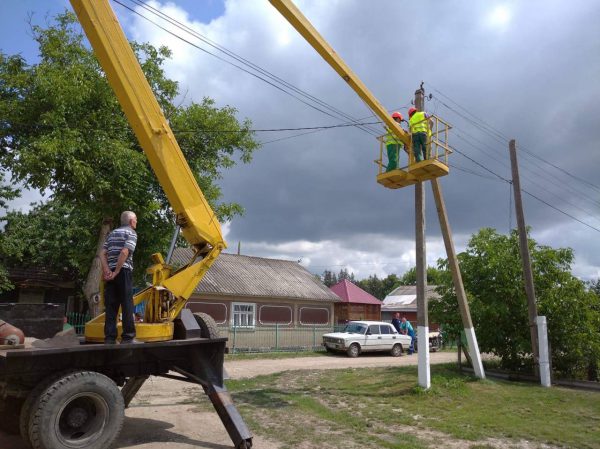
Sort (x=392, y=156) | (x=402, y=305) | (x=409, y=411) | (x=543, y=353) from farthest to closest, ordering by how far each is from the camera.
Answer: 1. (x=402, y=305)
2. (x=543, y=353)
3. (x=392, y=156)
4. (x=409, y=411)

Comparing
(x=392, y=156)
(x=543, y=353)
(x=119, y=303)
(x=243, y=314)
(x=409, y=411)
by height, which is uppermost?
(x=392, y=156)

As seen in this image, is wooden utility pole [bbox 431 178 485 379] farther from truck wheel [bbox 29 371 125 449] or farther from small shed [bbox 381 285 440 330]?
small shed [bbox 381 285 440 330]

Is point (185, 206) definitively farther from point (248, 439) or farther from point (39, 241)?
point (39, 241)

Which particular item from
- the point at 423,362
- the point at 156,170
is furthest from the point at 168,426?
the point at 423,362

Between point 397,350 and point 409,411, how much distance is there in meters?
15.0

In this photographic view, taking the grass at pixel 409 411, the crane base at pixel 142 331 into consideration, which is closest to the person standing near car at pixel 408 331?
the grass at pixel 409 411

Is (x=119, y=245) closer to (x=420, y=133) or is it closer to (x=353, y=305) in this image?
(x=420, y=133)

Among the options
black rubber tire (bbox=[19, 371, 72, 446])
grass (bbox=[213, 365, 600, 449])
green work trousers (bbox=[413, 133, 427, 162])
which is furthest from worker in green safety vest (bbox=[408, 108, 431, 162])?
black rubber tire (bbox=[19, 371, 72, 446])

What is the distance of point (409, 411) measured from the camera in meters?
9.44

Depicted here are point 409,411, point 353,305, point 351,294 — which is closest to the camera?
point 409,411

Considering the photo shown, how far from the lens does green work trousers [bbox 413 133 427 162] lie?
1149cm

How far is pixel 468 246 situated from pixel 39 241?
77.2 ft

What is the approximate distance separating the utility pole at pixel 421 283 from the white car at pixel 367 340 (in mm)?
11350

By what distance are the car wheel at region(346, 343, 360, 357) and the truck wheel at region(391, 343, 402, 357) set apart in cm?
222
